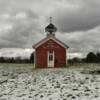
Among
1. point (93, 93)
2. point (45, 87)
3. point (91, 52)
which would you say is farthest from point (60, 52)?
point (91, 52)

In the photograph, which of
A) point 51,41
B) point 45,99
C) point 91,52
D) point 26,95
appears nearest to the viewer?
point 45,99

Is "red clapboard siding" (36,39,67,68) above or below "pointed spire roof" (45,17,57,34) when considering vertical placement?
below

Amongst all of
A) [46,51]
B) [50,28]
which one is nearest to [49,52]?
[46,51]

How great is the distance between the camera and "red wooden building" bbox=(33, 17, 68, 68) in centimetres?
3353

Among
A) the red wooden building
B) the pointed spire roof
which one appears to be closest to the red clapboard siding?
the red wooden building

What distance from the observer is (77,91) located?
42.8ft

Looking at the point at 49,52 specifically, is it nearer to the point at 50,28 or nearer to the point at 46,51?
the point at 46,51

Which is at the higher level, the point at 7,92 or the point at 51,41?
the point at 51,41

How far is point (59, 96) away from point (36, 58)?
21.5 meters

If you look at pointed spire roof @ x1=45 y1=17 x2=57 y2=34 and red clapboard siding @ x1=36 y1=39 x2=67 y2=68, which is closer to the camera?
red clapboard siding @ x1=36 y1=39 x2=67 y2=68

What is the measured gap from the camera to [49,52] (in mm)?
33688

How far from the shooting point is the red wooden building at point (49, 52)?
33531 mm

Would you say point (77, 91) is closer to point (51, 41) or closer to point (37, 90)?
point (37, 90)

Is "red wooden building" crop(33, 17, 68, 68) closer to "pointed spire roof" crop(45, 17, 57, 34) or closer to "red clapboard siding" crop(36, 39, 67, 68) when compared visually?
Answer: "red clapboard siding" crop(36, 39, 67, 68)
